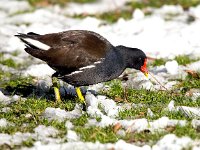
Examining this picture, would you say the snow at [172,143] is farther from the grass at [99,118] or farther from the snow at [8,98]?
the snow at [8,98]

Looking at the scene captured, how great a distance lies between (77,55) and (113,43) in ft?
14.1

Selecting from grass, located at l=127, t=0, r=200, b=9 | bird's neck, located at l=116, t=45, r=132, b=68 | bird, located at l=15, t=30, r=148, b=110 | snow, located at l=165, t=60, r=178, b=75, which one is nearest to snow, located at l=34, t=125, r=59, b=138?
bird, located at l=15, t=30, r=148, b=110

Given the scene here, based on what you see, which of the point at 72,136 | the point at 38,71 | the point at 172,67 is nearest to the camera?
the point at 72,136

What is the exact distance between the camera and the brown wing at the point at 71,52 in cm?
679

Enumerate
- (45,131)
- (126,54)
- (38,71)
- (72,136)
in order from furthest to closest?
1. (38,71)
2. (126,54)
3. (45,131)
4. (72,136)

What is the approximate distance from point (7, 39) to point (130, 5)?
423cm

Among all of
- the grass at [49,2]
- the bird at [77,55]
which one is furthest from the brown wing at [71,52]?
the grass at [49,2]

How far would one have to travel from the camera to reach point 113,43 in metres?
11.0

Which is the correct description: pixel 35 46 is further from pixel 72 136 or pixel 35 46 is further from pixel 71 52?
pixel 72 136

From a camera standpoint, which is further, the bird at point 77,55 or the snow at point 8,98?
the snow at point 8,98

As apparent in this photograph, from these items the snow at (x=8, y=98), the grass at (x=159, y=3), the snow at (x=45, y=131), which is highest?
the grass at (x=159, y=3)

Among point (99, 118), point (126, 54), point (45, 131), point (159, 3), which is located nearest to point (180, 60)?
point (126, 54)

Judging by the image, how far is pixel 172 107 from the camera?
6512mm

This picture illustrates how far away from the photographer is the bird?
6789 millimetres
